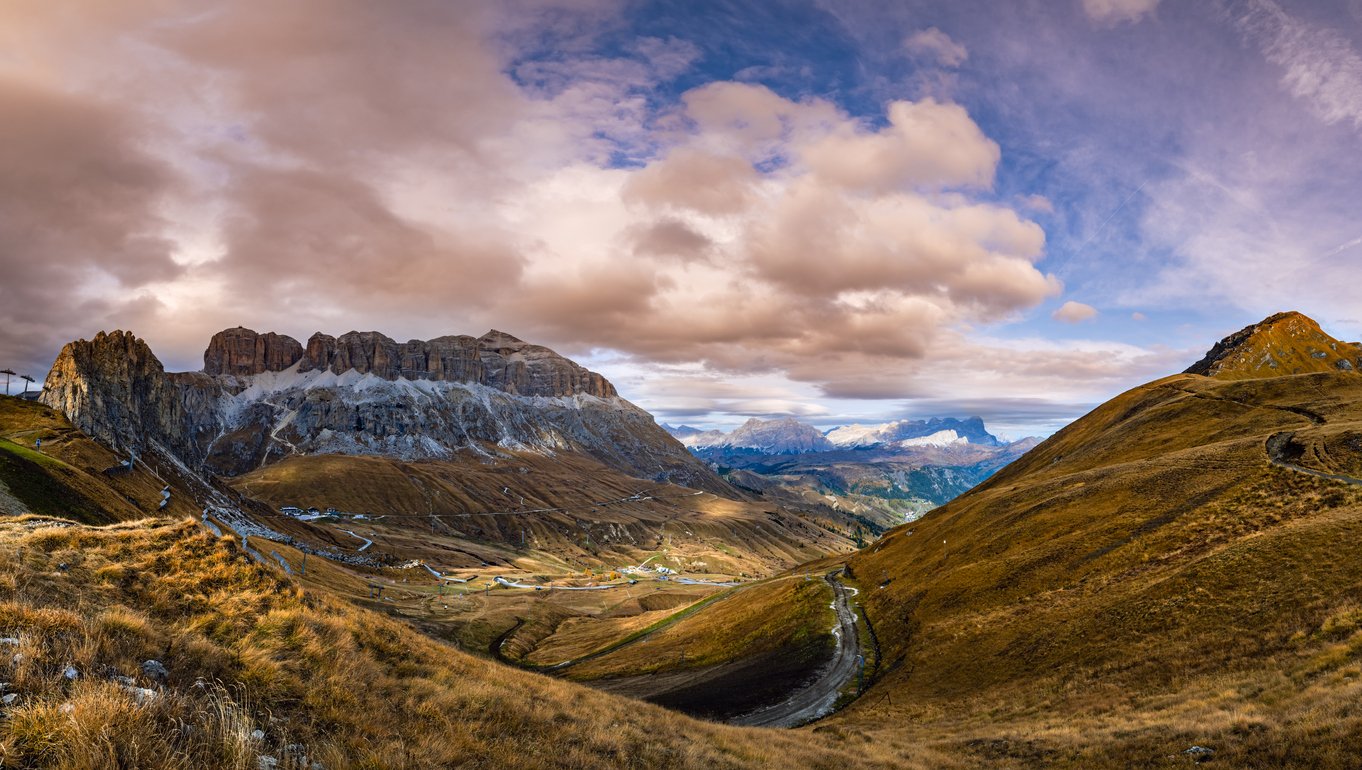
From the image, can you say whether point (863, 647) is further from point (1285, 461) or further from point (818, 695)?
point (1285, 461)

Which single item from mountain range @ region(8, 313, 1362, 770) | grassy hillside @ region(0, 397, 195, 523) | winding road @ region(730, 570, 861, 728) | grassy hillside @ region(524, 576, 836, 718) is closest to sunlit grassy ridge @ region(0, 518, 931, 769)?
mountain range @ region(8, 313, 1362, 770)

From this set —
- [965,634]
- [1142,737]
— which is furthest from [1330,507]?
[1142,737]

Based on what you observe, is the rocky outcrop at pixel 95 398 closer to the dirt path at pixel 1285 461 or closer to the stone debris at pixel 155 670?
the stone debris at pixel 155 670

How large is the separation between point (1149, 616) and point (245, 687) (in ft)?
168

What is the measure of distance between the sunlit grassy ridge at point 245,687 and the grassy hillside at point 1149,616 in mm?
13432

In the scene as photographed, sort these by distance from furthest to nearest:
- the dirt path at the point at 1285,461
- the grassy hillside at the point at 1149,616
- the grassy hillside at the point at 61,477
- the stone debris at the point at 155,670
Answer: the grassy hillside at the point at 61,477, the dirt path at the point at 1285,461, the grassy hillside at the point at 1149,616, the stone debris at the point at 155,670

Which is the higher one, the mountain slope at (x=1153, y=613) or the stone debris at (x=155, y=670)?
the stone debris at (x=155, y=670)

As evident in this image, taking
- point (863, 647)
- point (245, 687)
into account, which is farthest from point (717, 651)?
point (245, 687)

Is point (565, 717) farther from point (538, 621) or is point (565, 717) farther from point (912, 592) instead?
point (538, 621)

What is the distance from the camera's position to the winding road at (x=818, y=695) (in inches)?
1918

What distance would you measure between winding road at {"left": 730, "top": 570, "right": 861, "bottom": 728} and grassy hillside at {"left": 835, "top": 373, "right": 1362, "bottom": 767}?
395 cm

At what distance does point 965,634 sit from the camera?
5319 cm

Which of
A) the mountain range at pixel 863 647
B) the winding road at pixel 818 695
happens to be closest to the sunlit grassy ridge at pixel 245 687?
the mountain range at pixel 863 647

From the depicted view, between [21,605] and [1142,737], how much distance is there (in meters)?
36.6
